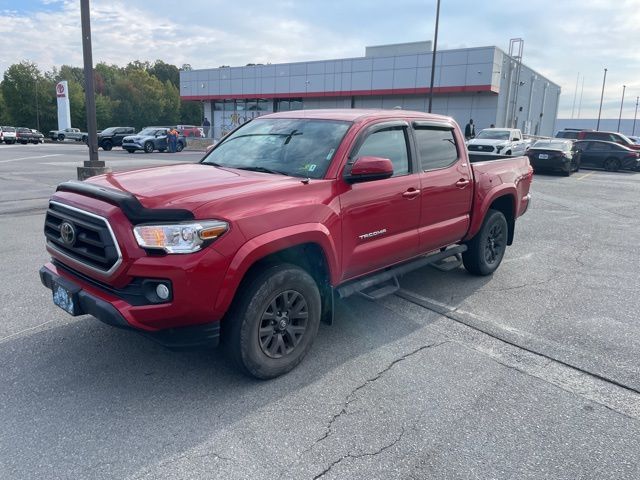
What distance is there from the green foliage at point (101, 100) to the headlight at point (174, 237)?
68.4m

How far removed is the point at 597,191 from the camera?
1599 centimetres

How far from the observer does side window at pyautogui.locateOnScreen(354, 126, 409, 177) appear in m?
4.27

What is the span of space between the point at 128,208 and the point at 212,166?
56.7 inches

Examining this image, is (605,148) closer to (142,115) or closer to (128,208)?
(128,208)

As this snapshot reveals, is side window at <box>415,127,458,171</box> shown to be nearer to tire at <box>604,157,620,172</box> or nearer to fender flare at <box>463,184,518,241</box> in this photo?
fender flare at <box>463,184,518,241</box>

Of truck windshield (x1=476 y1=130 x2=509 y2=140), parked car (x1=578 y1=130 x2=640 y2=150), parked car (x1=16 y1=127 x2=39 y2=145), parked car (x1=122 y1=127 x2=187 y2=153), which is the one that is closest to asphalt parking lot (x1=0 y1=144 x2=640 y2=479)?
truck windshield (x1=476 y1=130 x2=509 y2=140)

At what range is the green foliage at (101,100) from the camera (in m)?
71.0

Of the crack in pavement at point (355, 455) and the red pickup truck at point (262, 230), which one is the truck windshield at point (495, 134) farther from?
the crack in pavement at point (355, 455)

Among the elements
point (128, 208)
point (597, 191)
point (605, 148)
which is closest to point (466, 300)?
point (128, 208)

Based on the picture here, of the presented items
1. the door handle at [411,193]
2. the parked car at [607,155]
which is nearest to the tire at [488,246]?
the door handle at [411,193]

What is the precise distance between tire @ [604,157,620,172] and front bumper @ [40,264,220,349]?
26.7 m

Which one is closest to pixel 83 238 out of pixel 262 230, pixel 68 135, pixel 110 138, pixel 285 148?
pixel 262 230

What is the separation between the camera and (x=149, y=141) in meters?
30.6

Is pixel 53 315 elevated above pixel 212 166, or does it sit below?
below
